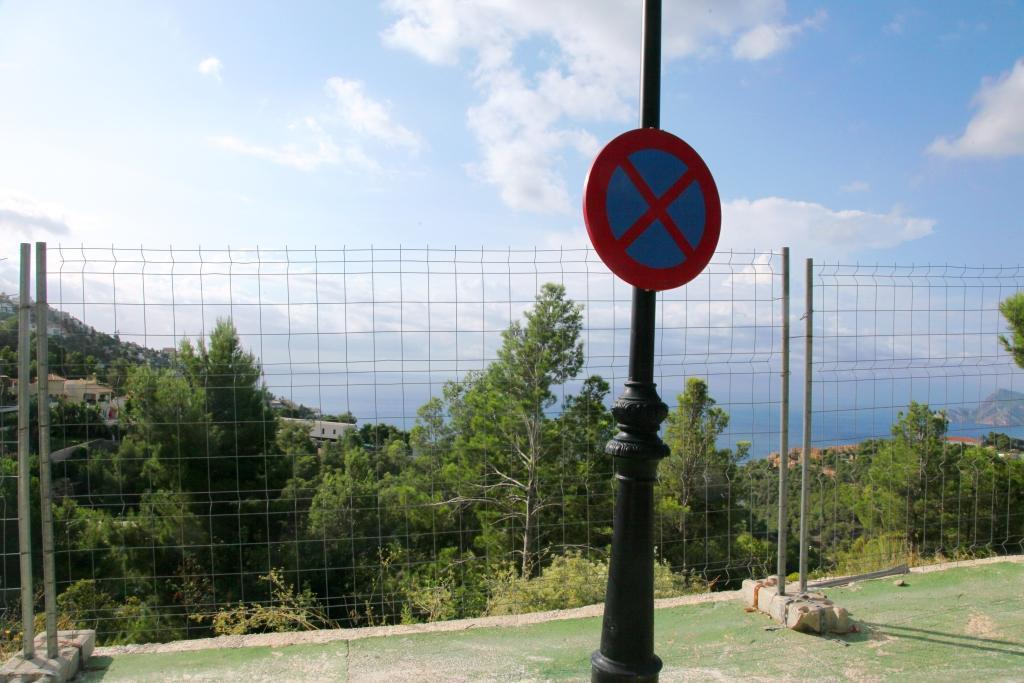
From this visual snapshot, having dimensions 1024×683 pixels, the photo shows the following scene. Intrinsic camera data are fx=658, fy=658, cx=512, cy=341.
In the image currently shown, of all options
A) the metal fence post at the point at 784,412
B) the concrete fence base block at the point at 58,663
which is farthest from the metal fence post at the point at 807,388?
the concrete fence base block at the point at 58,663

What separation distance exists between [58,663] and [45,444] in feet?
3.37

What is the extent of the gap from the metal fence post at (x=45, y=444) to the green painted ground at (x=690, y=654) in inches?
14.6

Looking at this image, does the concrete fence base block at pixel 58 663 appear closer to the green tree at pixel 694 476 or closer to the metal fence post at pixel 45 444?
the metal fence post at pixel 45 444

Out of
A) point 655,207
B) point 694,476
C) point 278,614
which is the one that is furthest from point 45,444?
point 694,476

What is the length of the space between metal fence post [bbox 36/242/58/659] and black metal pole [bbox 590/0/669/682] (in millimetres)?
2575

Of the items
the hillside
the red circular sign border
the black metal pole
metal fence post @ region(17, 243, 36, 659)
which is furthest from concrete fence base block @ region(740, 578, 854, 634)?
the hillside

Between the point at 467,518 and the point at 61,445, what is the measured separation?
4140mm

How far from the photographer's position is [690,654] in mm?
3480

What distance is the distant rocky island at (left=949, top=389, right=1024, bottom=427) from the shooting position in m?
5.29

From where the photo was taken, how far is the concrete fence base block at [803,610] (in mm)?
3670

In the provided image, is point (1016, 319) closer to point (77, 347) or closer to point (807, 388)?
point (807, 388)

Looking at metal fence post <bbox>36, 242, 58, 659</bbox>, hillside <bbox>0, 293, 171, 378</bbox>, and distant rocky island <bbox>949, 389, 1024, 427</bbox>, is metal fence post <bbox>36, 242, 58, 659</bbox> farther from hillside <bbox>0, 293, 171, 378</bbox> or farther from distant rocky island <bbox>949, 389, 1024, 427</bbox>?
distant rocky island <bbox>949, 389, 1024, 427</bbox>

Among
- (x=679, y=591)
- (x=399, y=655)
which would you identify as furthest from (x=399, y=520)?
(x=399, y=655)

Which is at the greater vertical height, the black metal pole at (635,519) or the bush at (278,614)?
the black metal pole at (635,519)
